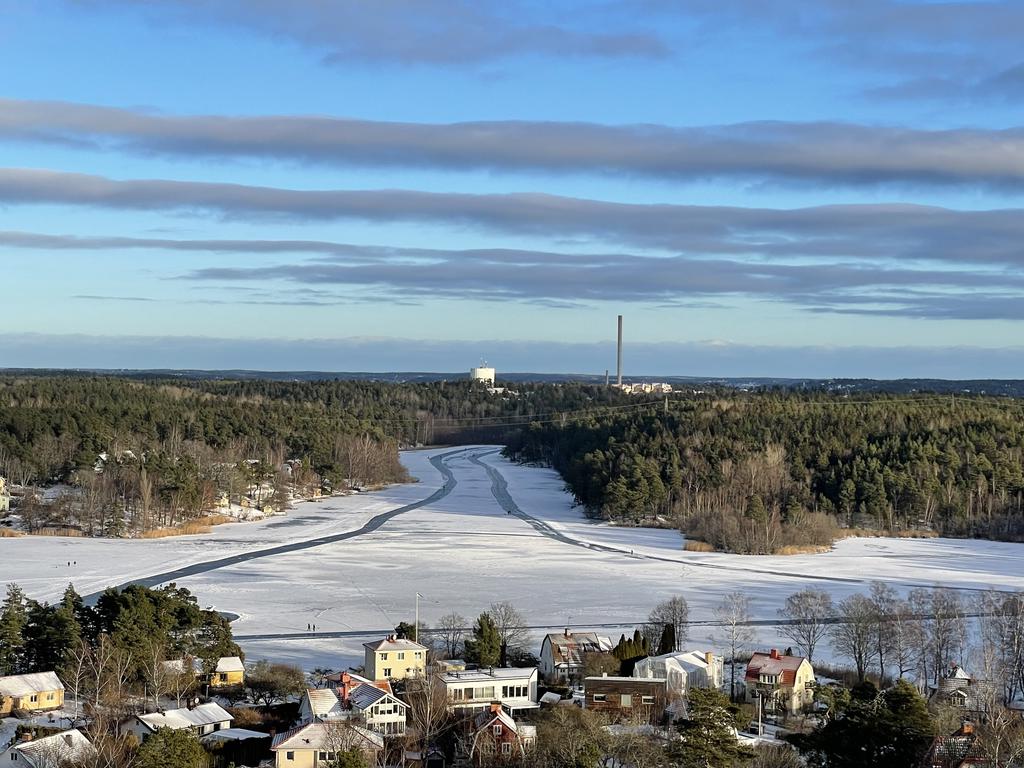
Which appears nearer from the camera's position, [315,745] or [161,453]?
[315,745]

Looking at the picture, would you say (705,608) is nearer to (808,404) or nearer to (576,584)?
(576,584)

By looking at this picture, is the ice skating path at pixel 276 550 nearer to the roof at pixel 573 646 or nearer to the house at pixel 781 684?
the roof at pixel 573 646

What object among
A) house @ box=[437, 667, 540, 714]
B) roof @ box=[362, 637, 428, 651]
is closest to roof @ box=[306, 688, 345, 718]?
house @ box=[437, 667, 540, 714]

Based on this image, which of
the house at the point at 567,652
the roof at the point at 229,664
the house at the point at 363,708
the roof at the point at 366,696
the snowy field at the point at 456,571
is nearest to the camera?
the house at the point at 363,708

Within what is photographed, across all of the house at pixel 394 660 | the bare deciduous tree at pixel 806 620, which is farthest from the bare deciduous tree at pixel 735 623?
the house at pixel 394 660

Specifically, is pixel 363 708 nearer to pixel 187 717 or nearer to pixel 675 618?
pixel 187 717

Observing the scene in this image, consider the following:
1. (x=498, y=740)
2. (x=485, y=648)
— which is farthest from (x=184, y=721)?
(x=485, y=648)
